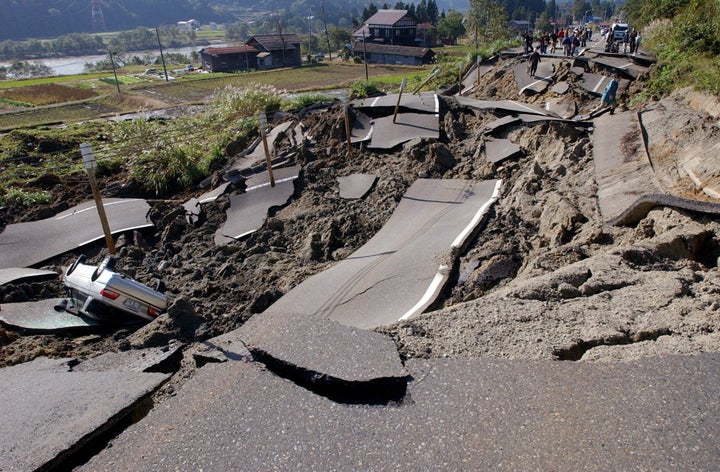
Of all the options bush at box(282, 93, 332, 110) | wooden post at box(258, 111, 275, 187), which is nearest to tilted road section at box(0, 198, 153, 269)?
wooden post at box(258, 111, 275, 187)

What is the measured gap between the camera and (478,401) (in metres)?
3.87

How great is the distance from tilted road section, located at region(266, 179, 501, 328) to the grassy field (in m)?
20.8

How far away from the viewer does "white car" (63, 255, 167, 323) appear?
6926 mm

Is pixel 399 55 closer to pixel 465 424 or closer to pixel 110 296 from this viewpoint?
pixel 110 296

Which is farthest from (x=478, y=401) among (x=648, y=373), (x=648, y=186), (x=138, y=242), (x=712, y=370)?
(x=138, y=242)

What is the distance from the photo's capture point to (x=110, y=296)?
6910mm

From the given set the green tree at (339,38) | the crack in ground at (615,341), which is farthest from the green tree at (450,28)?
the crack in ground at (615,341)

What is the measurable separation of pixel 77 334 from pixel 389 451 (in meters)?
5.67

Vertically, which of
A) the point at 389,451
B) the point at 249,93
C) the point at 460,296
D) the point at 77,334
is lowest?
the point at 77,334

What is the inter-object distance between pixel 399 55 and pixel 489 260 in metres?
59.1

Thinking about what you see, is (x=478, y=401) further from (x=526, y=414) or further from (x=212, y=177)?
(x=212, y=177)

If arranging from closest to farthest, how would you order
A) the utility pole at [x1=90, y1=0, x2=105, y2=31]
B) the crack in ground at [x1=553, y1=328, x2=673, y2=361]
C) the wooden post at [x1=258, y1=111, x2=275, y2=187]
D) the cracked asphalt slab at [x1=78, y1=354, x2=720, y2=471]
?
the cracked asphalt slab at [x1=78, y1=354, x2=720, y2=471] → the crack in ground at [x1=553, y1=328, x2=673, y2=361] → the wooden post at [x1=258, y1=111, x2=275, y2=187] → the utility pole at [x1=90, y1=0, x2=105, y2=31]

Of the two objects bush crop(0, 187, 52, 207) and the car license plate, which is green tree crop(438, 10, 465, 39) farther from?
the car license plate

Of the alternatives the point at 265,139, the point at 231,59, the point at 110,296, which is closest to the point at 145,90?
the point at 231,59
